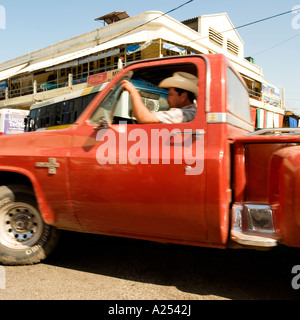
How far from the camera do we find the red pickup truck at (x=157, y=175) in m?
2.38

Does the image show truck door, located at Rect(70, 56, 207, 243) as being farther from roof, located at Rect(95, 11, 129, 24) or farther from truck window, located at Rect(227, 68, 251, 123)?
roof, located at Rect(95, 11, 129, 24)

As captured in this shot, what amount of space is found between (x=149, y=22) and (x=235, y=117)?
1700 centimetres

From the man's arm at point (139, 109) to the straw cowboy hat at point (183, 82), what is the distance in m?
0.34

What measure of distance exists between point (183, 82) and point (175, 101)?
0.61 ft

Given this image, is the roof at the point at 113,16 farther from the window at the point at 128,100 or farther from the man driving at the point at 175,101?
the man driving at the point at 175,101

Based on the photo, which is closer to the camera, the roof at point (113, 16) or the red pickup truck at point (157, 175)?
the red pickup truck at point (157, 175)

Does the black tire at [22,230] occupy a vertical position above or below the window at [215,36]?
below

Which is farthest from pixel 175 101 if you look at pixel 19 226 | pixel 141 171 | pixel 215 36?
pixel 215 36

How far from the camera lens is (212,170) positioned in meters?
2.39

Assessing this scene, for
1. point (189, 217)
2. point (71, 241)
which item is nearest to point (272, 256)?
point (189, 217)

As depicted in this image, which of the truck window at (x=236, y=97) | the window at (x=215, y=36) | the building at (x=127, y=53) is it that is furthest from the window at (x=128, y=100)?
the window at (x=215, y=36)

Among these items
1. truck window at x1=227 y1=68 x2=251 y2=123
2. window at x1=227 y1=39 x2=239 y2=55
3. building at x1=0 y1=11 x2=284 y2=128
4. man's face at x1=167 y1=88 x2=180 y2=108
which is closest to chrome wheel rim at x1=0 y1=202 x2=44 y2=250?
man's face at x1=167 y1=88 x2=180 y2=108

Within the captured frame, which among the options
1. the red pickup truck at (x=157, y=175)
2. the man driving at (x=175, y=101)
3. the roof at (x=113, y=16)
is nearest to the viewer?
the red pickup truck at (x=157, y=175)

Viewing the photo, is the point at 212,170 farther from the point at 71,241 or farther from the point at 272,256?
the point at 71,241
